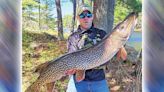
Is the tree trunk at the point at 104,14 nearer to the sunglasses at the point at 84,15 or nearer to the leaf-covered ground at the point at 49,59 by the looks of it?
the sunglasses at the point at 84,15

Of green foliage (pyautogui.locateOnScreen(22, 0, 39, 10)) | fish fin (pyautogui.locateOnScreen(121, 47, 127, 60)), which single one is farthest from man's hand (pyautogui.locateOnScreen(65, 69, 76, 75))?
green foliage (pyautogui.locateOnScreen(22, 0, 39, 10))

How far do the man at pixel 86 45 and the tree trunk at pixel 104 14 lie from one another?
1.6 inches

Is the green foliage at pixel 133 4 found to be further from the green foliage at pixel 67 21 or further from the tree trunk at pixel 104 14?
the green foliage at pixel 67 21

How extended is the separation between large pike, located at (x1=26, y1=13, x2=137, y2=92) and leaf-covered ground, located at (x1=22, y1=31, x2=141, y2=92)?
5 centimetres

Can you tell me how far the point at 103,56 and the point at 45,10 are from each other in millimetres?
488

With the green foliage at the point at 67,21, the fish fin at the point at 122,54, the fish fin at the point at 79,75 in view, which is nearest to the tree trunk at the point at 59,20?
the green foliage at the point at 67,21

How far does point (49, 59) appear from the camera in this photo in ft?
7.87

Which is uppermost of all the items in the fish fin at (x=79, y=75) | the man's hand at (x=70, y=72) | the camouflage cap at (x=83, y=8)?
the camouflage cap at (x=83, y=8)

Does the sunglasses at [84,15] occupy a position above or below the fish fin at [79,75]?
above

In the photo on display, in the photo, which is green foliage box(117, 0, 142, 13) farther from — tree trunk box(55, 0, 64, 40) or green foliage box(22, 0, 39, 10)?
green foliage box(22, 0, 39, 10)

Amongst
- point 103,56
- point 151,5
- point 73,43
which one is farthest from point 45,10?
point 151,5

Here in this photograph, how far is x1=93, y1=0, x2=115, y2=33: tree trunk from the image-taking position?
2.44 meters

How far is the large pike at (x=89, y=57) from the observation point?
→ 2352 millimetres

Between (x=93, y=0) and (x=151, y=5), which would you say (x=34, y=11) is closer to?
(x=93, y=0)
